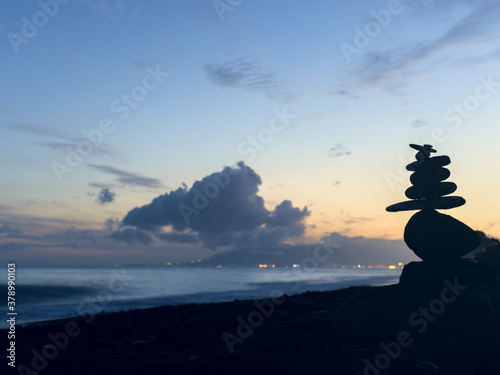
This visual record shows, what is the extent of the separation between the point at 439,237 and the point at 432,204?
0.99 metres

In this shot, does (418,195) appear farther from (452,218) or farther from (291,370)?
(291,370)

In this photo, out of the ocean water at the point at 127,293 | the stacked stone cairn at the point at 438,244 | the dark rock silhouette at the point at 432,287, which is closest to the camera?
the dark rock silhouette at the point at 432,287

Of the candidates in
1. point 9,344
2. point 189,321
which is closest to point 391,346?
point 189,321

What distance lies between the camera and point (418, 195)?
12578 millimetres

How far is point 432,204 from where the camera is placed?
40.3 feet

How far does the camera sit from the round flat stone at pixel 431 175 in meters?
12.6

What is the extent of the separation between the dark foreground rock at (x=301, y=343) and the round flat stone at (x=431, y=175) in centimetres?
335

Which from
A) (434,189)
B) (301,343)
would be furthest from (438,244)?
(301,343)

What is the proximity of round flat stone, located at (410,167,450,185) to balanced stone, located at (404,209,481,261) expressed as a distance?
3.03 ft
